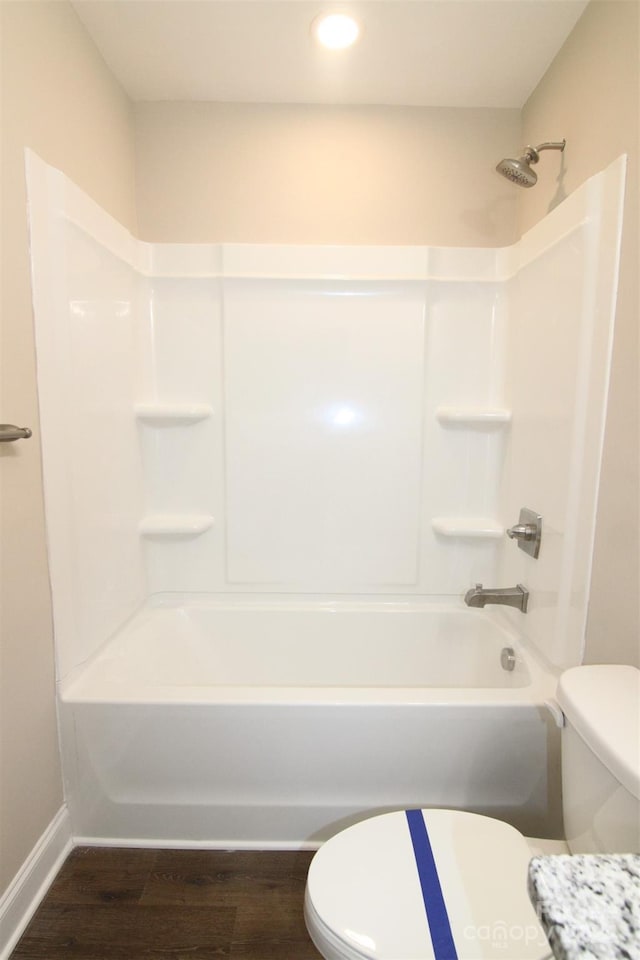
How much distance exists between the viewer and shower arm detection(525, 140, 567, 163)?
1432 millimetres

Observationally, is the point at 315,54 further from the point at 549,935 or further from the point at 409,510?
the point at 549,935

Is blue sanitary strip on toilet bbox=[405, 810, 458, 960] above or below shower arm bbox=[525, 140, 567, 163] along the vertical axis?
below

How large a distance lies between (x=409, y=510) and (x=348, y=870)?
1.26m

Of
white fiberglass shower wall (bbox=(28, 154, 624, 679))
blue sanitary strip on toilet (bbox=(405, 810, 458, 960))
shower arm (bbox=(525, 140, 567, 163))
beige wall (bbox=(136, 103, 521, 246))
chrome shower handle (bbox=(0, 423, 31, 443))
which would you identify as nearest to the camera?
blue sanitary strip on toilet (bbox=(405, 810, 458, 960))

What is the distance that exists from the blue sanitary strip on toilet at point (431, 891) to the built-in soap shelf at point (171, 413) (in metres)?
1.44

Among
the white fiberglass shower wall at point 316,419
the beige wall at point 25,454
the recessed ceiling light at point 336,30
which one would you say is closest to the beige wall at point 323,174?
the white fiberglass shower wall at point 316,419

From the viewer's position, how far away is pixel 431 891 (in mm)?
843

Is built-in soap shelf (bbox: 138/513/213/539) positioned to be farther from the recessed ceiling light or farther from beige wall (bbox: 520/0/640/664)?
the recessed ceiling light

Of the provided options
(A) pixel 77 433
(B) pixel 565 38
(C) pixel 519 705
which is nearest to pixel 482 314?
(B) pixel 565 38

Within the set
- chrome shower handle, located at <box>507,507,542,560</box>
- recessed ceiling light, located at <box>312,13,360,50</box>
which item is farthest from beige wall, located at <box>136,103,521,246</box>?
chrome shower handle, located at <box>507,507,542,560</box>

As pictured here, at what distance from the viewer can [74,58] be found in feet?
4.47

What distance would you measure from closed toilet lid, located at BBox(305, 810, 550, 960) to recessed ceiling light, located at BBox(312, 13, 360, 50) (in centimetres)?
211

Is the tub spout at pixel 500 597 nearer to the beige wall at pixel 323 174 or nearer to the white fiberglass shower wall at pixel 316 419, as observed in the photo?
the white fiberglass shower wall at pixel 316 419

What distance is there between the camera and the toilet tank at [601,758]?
2.61 ft
